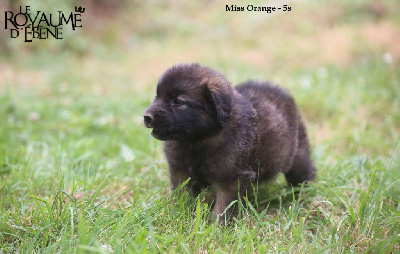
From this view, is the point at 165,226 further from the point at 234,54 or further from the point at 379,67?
the point at 234,54

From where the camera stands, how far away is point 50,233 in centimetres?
263

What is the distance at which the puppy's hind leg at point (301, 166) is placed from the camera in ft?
13.3

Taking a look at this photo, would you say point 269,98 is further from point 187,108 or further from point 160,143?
point 160,143

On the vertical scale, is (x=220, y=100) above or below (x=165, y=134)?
above

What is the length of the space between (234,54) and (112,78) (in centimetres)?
340

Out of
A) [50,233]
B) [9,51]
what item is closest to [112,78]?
[9,51]

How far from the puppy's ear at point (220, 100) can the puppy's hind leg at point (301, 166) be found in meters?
1.21

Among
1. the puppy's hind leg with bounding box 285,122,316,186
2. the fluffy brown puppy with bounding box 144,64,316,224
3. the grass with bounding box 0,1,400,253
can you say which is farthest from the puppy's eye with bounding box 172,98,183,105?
the puppy's hind leg with bounding box 285,122,316,186

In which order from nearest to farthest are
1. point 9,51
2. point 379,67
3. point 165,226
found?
point 165,226 → point 379,67 → point 9,51

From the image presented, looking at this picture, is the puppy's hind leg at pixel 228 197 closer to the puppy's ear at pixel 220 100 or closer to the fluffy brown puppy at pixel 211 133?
the fluffy brown puppy at pixel 211 133

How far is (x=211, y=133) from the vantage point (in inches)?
126

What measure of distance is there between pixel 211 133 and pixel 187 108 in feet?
0.93

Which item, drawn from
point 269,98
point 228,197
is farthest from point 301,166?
point 228,197

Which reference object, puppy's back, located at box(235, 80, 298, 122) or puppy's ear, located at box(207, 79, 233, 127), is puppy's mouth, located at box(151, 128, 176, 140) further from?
puppy's back, located at box(235, 80, 298, 122)
